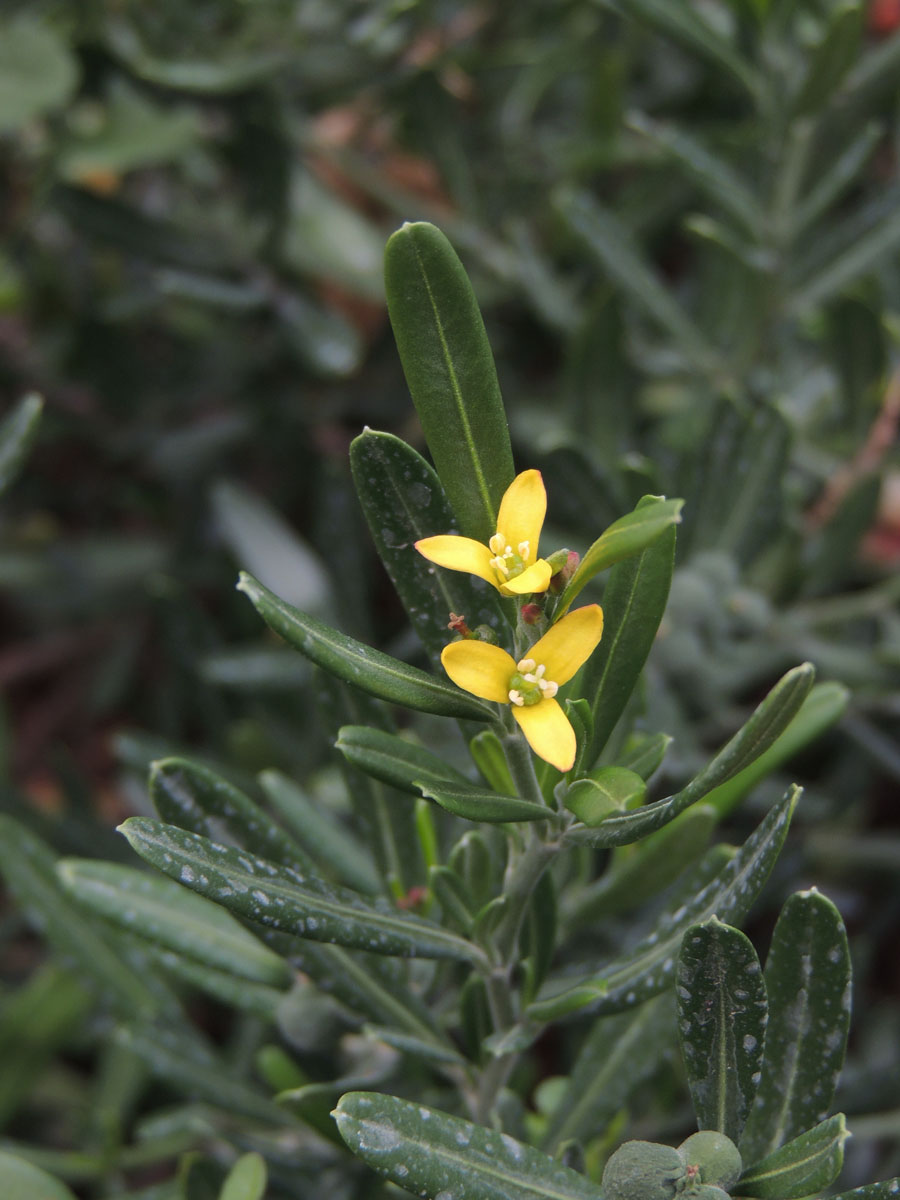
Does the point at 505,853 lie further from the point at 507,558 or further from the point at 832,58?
the point at 832,58

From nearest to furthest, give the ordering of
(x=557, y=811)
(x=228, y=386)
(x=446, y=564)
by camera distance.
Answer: (x=446, y=564) < (x=557, y=811) < (x=228, y=386)

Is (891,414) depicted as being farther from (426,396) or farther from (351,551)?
(426,396)

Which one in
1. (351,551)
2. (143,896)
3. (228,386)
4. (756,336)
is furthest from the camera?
(228,386)

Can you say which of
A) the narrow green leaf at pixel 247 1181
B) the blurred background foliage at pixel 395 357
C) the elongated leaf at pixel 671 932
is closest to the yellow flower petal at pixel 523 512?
the elongated leaf at pixel 671 932

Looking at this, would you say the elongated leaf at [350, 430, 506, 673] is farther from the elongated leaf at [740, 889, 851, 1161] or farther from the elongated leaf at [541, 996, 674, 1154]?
the elongated leaf at [541, 996, 674, 1154]

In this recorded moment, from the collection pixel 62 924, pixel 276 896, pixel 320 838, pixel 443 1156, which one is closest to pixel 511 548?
pixel 276 896

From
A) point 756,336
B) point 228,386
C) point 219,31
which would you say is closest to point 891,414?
point 756,336
